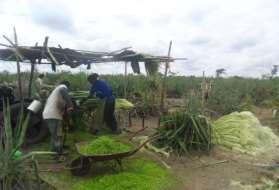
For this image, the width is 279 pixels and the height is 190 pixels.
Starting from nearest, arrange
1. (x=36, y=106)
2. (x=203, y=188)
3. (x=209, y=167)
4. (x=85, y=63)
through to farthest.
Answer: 1. (x=203, y=188)
2. (x=209, y=167)
3. (x=36, y=106)
4. (x=85, y=63)

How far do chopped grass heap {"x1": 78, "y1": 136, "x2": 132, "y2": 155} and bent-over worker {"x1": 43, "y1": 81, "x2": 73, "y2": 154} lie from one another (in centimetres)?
118

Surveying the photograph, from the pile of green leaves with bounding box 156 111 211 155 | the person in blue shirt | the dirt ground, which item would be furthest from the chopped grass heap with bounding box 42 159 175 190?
the person in blue shirt

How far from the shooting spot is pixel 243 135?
9008 millimetres

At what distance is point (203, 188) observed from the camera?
6.07 meters

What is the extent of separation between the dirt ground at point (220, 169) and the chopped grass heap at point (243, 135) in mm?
325

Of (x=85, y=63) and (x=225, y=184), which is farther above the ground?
(x=85, y=63)

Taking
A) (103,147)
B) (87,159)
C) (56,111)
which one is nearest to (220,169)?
(103,147)

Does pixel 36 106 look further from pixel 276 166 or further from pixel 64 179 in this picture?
pixel 276 166

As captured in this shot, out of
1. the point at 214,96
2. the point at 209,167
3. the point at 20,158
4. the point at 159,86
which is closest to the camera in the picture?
the point at 20,158

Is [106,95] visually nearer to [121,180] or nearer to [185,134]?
[185,134]

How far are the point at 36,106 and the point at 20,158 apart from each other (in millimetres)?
3319

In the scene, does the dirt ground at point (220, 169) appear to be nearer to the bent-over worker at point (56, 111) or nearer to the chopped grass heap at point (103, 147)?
the chopped grass heap at point (103, 147)

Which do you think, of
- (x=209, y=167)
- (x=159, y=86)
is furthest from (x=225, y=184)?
(x=159, y=86)

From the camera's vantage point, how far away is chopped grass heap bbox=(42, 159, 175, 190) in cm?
576
